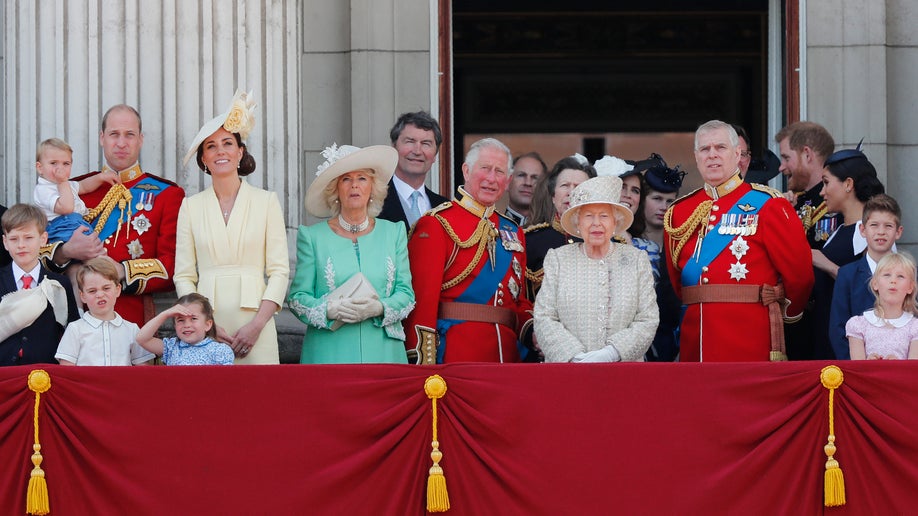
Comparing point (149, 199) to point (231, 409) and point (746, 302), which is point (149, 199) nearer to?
point (231, 409)

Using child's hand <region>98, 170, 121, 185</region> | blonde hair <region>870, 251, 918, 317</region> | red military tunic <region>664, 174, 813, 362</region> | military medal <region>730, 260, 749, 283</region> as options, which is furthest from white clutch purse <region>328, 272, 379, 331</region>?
blonde hair <region>870, 251, 918, 317</region>

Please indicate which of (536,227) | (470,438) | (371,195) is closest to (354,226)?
(371,195)

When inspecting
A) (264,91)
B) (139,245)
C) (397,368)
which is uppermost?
(264,91)

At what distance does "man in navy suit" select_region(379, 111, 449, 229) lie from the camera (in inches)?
321

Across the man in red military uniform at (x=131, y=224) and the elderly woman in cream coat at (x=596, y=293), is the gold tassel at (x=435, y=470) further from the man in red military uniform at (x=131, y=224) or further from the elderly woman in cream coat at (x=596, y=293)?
the man in red military uniform at (x=131, y=224)

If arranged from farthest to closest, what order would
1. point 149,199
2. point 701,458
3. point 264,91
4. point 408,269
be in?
point 264,91 < point 149,199 < point 408,269 < point 701,458

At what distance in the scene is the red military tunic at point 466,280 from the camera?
7.32 meters

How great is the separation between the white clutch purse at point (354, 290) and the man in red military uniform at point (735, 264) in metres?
1.45

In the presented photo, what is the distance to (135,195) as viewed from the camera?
7750mm

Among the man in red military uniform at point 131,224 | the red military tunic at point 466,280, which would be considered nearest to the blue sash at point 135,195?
the man in red military uniform at point 131,224

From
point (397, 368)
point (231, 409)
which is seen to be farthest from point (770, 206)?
point (231, 409)

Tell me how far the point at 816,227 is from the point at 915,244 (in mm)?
1190

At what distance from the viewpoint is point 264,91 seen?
8.86 metres

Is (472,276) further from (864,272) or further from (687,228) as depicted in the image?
(864,272)
